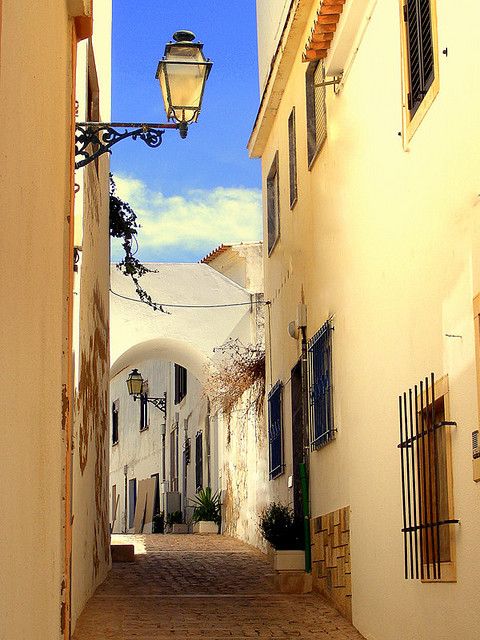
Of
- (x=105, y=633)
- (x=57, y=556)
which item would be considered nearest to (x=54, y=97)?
(x=57, y=556)

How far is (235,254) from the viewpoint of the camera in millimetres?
29922

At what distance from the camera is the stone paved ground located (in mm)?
9641

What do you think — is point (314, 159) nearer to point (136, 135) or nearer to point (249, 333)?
point (136, 135)

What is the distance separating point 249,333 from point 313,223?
10078 millimetres

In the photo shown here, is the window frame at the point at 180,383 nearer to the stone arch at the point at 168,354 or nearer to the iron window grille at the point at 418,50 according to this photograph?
the stone arch at the point at 168,354

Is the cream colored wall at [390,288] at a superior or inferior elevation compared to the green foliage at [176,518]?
superior

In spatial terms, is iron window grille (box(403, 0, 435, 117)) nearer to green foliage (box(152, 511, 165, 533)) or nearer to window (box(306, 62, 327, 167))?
window (box(306, 62, 327, 167))

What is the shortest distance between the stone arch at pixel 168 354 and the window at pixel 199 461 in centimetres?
275

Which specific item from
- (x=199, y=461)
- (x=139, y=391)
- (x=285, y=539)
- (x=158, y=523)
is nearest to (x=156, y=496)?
(x=158, y=523)

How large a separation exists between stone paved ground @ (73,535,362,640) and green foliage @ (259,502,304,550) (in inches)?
18.0

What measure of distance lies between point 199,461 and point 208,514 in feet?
13.2

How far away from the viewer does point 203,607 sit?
429 inches

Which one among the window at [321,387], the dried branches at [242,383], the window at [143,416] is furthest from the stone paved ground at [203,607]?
the window at [143,416]

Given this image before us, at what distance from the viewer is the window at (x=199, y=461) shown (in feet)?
90.5
